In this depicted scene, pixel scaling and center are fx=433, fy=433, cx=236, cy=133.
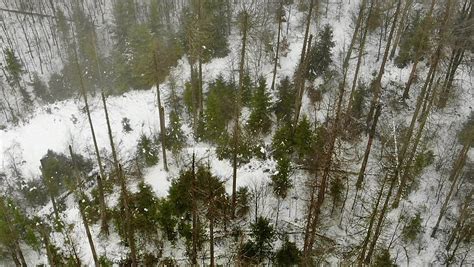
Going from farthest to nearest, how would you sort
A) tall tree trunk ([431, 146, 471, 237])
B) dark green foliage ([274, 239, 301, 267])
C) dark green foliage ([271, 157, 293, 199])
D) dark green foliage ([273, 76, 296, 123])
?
dark green foliage ([273, 76, 296, 123])
dark green foliage ([271, 157, 293, 199])
dark green foliage ([274, 239, 301, 267])
tall tree trunk ([431, 146, 471, 237])

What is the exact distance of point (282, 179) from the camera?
89.4 ft

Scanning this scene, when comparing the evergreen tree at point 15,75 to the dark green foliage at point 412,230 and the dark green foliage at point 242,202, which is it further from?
the dark green foliage at point 412,230

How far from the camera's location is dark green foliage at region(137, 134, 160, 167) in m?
30.6

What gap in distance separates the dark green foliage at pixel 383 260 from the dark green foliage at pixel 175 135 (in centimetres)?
1504

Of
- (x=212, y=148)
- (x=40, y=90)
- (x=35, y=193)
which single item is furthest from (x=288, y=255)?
(x=40, y=90)

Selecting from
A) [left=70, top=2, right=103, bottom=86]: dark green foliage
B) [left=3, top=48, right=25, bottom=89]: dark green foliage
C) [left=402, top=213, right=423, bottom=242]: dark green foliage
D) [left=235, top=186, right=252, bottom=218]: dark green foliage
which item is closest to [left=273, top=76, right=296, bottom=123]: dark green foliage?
[left=235, top=186, right=252, bottom=218]: dark green foliage

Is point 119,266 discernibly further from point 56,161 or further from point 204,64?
point 204,64

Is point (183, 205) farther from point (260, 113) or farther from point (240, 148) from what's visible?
point (260, 113)

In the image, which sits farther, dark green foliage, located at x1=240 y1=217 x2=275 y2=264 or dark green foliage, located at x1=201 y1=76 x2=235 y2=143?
dark green foliage, located at x1=201 y1=76 x2=235 y2=143

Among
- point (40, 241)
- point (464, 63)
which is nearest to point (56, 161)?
point (40, 241)

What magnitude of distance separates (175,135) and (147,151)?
2.35m

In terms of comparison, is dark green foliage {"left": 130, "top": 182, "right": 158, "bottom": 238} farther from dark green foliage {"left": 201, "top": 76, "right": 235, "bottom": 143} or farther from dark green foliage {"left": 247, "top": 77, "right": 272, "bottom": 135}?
dark green foliage {"left": 247, "top": 77, "right": 272, "bottom": 135}

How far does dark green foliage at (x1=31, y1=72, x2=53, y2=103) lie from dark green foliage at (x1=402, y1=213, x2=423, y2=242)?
102 ft

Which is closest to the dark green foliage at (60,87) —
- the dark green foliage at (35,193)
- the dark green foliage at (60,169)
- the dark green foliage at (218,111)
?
the dark green foliage at (60,169)
